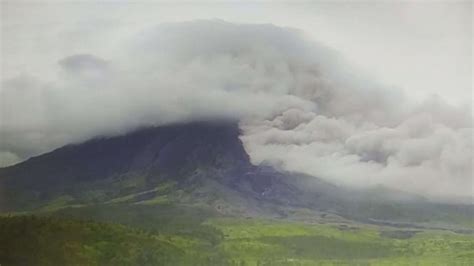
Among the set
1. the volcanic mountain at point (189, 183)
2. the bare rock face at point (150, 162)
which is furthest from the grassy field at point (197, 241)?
the bare rock face at point (150, 162)

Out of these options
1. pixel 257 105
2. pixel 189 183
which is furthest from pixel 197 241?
pixel 257 105

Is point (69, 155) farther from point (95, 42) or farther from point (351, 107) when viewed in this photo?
point (351, 107)

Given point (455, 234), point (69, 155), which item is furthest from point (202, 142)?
point (455, 234)

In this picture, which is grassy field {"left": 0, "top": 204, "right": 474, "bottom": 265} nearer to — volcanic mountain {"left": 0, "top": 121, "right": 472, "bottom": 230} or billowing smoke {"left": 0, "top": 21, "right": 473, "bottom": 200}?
volcanic mountain {"left": 0, "top": 121, "right": 472, "bottom": 230}

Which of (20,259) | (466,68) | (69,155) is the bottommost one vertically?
(20,259)

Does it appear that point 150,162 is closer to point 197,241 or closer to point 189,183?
point 189,183
